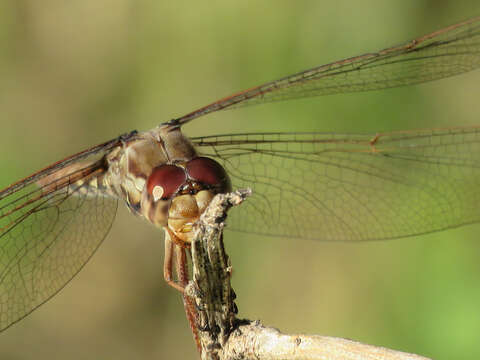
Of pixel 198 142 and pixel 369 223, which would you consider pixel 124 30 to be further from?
pixel 369 223

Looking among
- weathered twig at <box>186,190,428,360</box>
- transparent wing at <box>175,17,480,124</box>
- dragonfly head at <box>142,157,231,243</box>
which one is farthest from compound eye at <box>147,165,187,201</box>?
transparent wing at <box>175,17,480,124</box>

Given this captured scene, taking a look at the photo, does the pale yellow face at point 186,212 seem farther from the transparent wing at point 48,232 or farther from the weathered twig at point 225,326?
the transparent wing at point 48,232

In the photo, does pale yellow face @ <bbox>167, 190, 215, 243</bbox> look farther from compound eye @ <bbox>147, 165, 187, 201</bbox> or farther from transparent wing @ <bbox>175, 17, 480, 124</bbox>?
transparent wing @ <bbox>175, 17, 480, 124</bbox>

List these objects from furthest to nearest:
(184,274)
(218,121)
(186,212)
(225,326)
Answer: (218,121), (184,274), (186,212), (225,326)

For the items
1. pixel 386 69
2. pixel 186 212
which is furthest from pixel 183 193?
pixel 386 69

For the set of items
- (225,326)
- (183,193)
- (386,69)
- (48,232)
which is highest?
(386,69)

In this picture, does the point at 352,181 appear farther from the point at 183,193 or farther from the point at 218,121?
the point at 218,121
